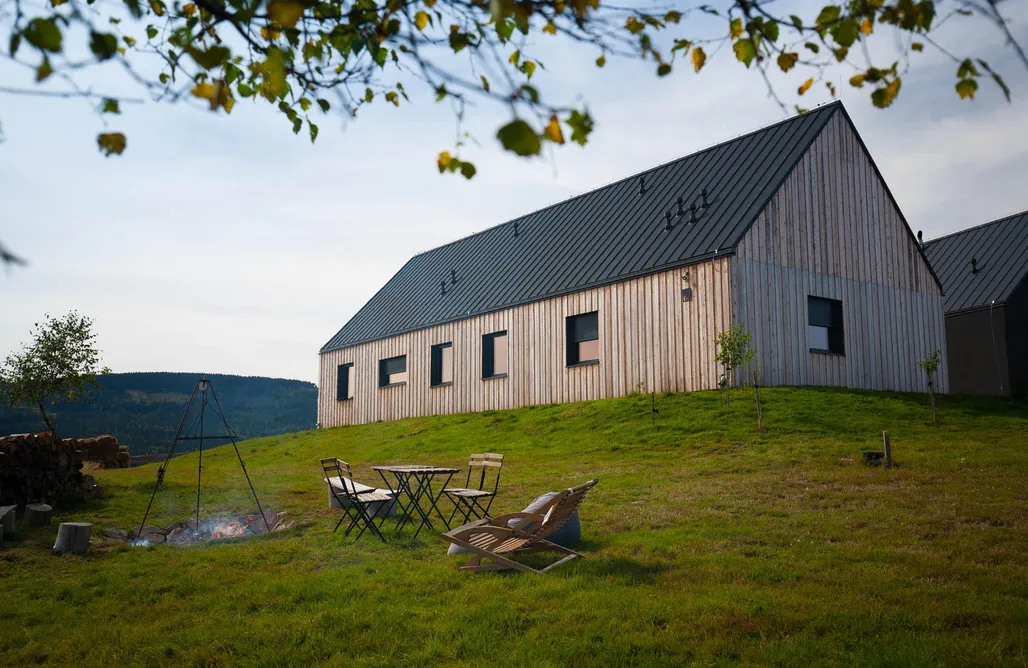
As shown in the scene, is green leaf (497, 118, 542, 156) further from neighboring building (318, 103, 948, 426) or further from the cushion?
neighboring building (318, 103, 948, 426)

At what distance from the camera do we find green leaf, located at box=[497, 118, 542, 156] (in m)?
2.62

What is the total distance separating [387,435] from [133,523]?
448 inches

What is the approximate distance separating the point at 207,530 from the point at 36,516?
1.98m

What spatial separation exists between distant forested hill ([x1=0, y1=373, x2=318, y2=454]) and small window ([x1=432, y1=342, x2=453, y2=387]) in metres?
8.49

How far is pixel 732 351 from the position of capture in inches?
590

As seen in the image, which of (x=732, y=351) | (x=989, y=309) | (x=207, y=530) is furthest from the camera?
(x=989, y=309)

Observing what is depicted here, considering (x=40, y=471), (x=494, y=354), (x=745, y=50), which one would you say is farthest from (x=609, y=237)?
(x=745, y=50)

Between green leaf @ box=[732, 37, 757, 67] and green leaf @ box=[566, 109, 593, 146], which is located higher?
green leaf @ box=[732, 37, 757, 67]

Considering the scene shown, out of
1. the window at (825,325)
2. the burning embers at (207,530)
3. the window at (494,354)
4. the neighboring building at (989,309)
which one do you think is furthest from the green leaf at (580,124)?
the neighboring building at (989,309)

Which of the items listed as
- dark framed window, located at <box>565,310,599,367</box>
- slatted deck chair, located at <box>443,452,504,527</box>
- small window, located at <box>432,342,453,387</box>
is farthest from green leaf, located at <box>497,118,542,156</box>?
small window, located at <box>432,342,453,387</box>

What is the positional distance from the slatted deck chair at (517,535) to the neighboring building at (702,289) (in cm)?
981

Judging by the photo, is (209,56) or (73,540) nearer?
(209,56)

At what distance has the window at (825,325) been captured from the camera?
704 inches

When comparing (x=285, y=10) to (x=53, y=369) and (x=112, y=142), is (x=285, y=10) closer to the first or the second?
(x=112, y=142)
